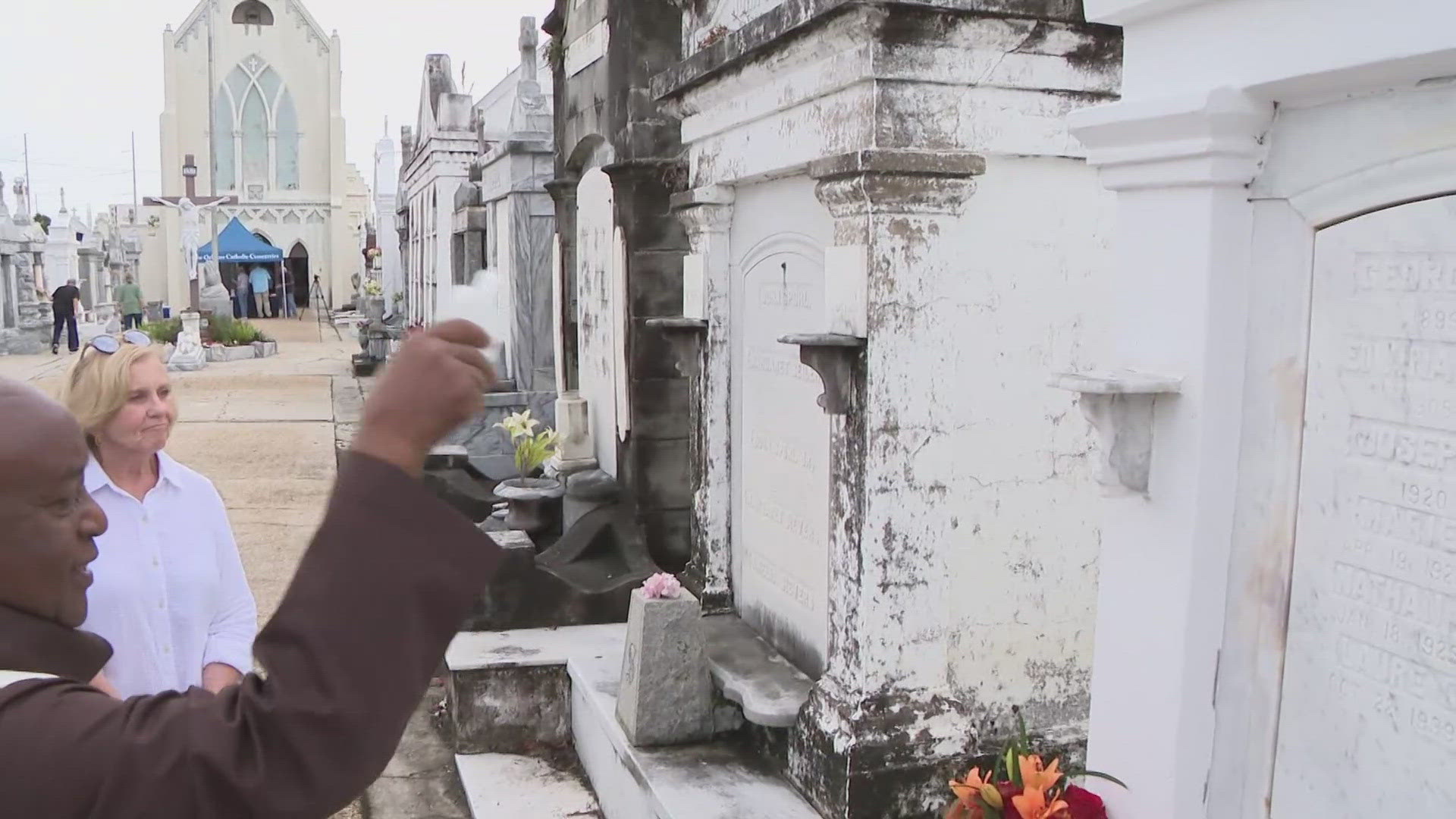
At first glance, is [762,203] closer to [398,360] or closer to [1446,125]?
[1446,125]

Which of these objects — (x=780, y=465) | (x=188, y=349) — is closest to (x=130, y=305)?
(x=188, y=349)

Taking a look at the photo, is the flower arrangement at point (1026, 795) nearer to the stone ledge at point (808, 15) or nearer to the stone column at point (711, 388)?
the stone ledge at point (808, 15)

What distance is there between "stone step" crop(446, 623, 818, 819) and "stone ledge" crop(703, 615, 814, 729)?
241 mm

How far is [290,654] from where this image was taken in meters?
1.15

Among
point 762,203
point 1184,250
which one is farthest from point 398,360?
point 762,203

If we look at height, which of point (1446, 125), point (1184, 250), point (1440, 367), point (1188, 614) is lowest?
point (1188, 614)

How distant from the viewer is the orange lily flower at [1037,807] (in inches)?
104

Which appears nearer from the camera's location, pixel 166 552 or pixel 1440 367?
pixel 1440 367

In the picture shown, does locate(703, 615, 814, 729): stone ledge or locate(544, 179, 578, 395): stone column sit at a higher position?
locate(544, 179, 578, 395): stone column

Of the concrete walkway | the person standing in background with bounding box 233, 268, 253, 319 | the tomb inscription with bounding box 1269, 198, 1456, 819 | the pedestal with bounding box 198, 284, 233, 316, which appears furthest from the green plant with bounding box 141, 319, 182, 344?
the tomb inscription with bounding box 1269, 198, 1456, 819

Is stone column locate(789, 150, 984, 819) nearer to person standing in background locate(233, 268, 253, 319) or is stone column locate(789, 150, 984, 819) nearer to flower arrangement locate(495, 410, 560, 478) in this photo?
flower arrangement locate(495, 410, 560, 478)

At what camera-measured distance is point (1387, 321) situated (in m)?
2.15

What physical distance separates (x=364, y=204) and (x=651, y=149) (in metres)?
39.3

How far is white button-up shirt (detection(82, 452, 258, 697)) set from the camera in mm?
2688
